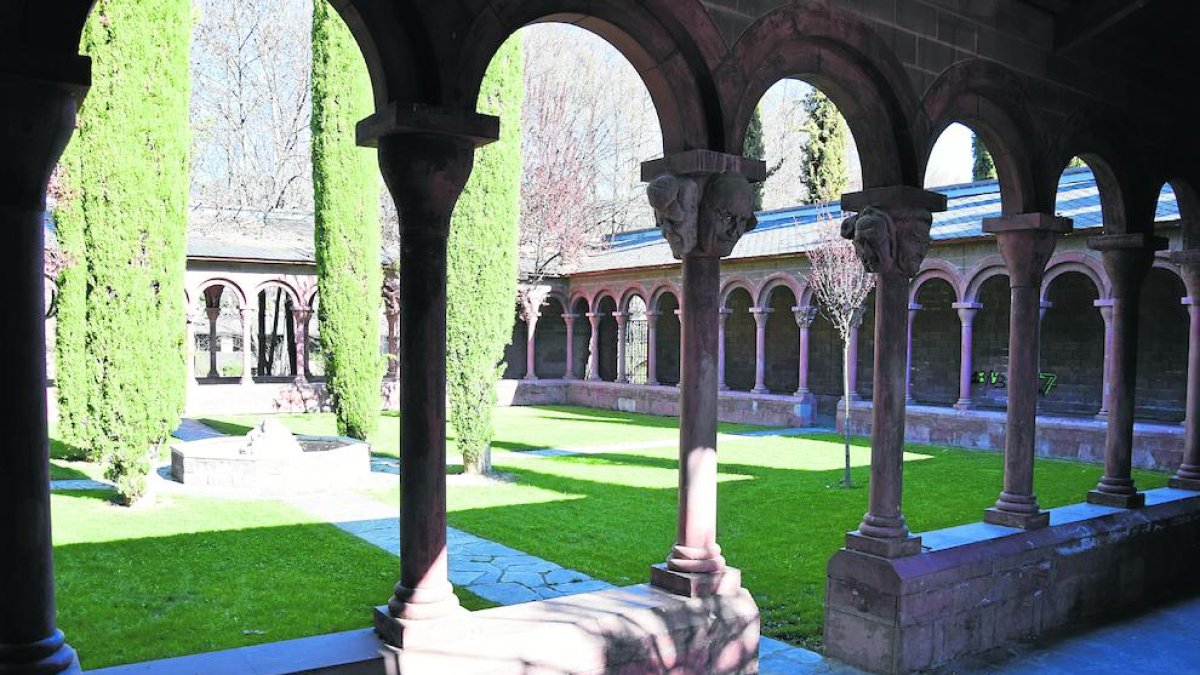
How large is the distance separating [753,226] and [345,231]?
11.4 metres

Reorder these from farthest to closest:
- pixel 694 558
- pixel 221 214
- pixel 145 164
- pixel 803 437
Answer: pixel 221 214 → pixel 803 437 → pixel 145 164 → pixel 694 558

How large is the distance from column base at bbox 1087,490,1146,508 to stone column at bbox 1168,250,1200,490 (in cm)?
103

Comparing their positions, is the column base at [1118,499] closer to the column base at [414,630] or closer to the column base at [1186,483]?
the column base at [1186,483]

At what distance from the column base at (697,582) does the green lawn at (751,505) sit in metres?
1.60

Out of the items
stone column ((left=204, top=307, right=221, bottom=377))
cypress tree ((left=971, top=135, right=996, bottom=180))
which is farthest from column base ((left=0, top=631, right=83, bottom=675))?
cypress tree ((left=971, top=135, right=996, bottom=180))

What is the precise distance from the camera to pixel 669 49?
4.44 m

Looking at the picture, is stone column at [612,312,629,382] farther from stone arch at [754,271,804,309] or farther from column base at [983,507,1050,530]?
column base at [983,507,1050,530]

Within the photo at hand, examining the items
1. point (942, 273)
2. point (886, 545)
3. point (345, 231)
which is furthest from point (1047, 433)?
point (345, 231)

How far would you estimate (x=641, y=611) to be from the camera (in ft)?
13.8

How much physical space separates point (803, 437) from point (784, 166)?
30.6 metres

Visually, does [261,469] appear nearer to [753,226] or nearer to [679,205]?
[679,205]

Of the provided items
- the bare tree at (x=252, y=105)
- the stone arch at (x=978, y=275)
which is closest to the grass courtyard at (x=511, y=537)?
the stone arch at (x=978, y=275)

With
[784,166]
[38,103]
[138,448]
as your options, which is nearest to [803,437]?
[138,448]

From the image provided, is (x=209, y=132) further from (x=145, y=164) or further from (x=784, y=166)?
(x=784, y=166)
